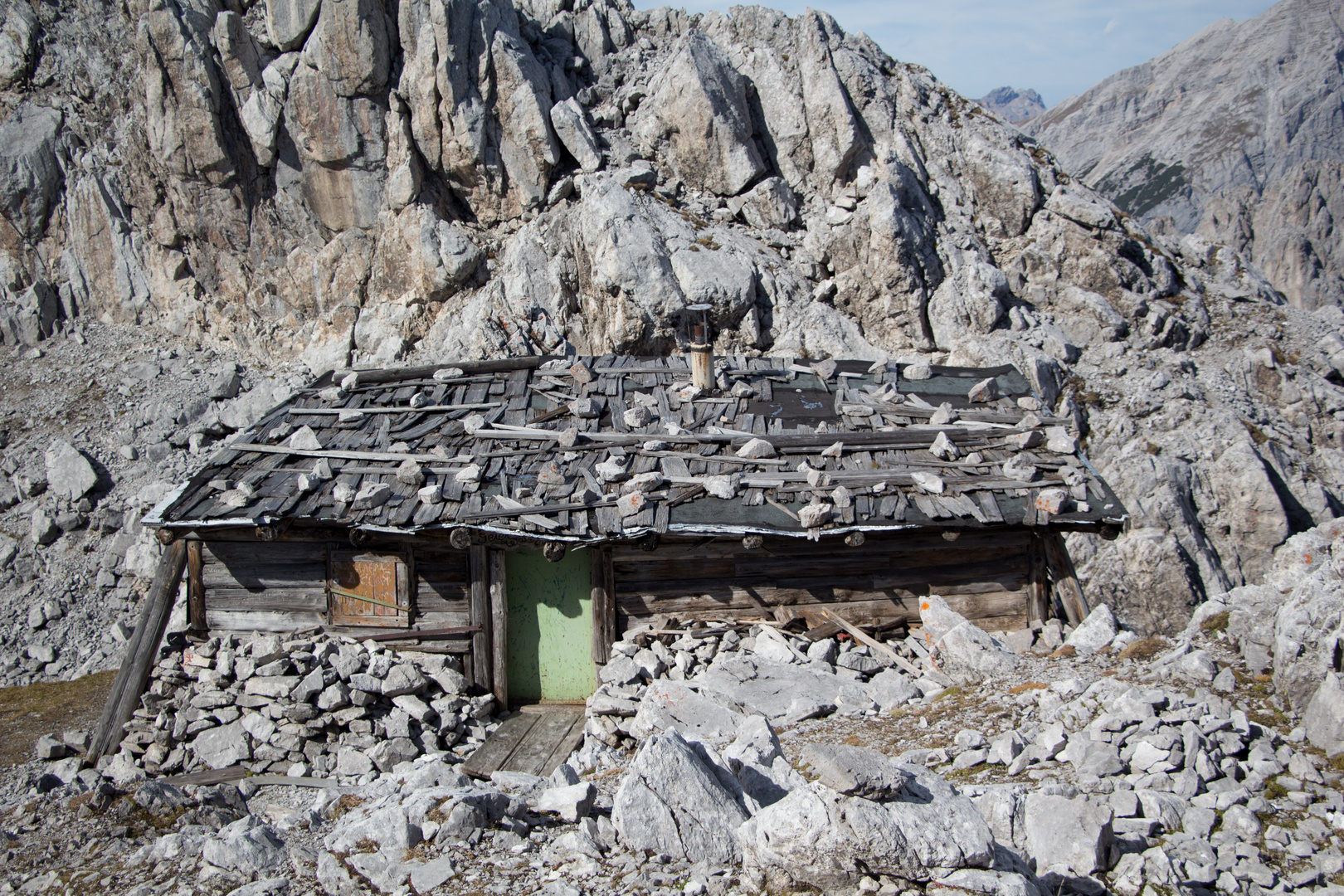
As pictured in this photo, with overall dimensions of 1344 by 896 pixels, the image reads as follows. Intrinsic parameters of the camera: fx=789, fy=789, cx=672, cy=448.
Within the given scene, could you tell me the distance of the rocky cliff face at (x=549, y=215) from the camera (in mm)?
26234

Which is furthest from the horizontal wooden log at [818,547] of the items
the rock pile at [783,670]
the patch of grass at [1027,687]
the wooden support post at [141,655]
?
the wooden support post at [141,655]

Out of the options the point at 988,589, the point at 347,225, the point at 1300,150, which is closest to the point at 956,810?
the point at 988,589

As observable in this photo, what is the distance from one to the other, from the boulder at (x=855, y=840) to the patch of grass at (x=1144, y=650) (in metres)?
4.50

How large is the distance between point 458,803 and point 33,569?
2240cm

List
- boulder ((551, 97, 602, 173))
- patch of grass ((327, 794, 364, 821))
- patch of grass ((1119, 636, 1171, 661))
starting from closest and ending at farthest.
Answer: patch of grass ((327, 794, 364, 821)) → patch of grass ((1119, 636, 1171, 661)) → boulder ((551, 97, 602, 173))

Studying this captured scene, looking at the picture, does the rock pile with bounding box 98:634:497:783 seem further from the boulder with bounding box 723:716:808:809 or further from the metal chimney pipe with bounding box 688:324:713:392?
the metal chimney pipe with bounding box 688:324:713:392

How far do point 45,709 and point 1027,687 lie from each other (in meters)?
17.9

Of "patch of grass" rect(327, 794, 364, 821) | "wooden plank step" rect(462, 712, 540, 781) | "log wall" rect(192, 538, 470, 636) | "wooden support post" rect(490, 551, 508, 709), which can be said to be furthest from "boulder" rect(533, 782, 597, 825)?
"log wall" rect(192, 538, 470, 636)

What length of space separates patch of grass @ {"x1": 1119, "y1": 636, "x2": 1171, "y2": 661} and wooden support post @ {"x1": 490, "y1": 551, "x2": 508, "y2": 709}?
7210 millimetres

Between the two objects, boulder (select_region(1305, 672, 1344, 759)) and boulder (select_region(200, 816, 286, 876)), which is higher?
boulder (select_region(1305, 672, 1344, 759))

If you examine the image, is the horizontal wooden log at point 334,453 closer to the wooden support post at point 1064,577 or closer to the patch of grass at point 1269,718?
the wooden support post at point 1064,577

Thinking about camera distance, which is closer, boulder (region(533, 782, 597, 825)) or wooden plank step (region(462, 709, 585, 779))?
boulder (region(533, 782, 597, 825))

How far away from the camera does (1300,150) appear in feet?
265

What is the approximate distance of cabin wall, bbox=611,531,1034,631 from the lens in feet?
34.2
